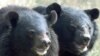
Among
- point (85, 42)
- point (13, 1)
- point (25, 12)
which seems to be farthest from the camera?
point (13, 1)

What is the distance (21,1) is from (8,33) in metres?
4.79

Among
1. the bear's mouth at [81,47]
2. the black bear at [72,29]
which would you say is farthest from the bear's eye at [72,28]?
the bear's mouth at [81,47]

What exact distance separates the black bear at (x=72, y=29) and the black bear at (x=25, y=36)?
659 millimetres

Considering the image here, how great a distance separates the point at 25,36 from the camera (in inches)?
172

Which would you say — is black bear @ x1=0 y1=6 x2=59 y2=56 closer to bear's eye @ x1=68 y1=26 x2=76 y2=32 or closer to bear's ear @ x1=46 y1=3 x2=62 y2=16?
bear's ear @ x1=46 y1=3 x2=62 y2=16

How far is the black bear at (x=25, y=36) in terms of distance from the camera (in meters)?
4.29

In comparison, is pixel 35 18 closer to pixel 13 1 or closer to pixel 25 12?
pixel 25 12

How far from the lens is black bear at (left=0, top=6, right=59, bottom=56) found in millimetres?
4285

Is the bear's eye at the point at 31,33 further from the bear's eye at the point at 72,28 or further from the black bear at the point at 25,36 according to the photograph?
the bear's eye at the point at 72,28

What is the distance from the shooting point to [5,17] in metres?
4.35

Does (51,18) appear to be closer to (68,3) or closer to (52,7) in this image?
(52,7)

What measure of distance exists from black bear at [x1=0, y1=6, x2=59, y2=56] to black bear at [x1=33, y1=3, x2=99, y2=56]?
0.66m

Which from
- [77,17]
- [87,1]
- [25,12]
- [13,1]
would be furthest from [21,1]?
[25,12]

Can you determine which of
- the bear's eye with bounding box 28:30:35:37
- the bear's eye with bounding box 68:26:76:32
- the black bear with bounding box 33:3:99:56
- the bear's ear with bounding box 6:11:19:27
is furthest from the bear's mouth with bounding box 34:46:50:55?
the bear's eye with bounding box 68:26:76:32
